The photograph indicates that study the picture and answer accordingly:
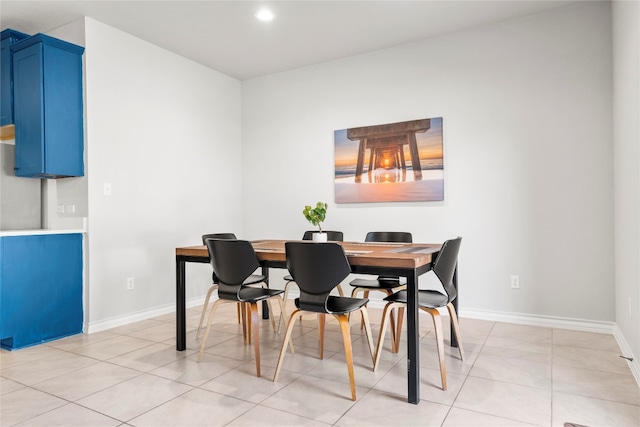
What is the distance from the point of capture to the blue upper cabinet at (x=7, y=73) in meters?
3.60

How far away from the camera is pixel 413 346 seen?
213 cm

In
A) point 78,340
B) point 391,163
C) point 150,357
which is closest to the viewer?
point 150,357

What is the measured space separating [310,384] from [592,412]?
1437mm

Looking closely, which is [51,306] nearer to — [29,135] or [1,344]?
[1,344]

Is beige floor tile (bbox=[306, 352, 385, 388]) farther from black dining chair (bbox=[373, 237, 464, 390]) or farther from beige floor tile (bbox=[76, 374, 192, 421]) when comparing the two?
beige floor tile (bbox=[76, 374, 192, 421])

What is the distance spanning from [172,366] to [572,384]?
7.98 feet

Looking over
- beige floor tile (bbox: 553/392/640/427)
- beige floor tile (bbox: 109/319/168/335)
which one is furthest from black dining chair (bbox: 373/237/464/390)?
beige floor tile (bbox: 109/319/168/335)

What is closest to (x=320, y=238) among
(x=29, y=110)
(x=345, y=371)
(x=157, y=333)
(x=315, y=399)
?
(x=345, y=371)

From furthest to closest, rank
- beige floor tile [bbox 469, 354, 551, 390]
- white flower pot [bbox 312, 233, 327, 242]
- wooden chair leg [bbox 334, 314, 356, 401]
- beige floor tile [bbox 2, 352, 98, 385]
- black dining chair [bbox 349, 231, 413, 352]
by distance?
white flower pot [bbox 312, 233, 327, 242] < black dining chair [bbox 349, 231, 413, 352] < beige floor tile [bbox 2, 352, 98, 385] < beige floor tile [bbox 469, 354, 551, 390] < wooden chair leg [bbox 334, 314, 356, 401]

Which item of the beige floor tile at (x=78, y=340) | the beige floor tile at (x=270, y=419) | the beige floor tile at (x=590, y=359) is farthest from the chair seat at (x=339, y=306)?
the beige floor tile at (x=78, y=340)

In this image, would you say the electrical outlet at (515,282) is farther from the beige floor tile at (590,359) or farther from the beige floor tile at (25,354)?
the beige floor tile at (25,354)

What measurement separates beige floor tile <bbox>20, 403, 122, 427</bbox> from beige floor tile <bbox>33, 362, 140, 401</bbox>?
Result: 0.16m

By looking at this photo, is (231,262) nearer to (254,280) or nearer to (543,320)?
(254,280)

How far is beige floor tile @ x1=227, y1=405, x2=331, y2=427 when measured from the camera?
1908 mm
